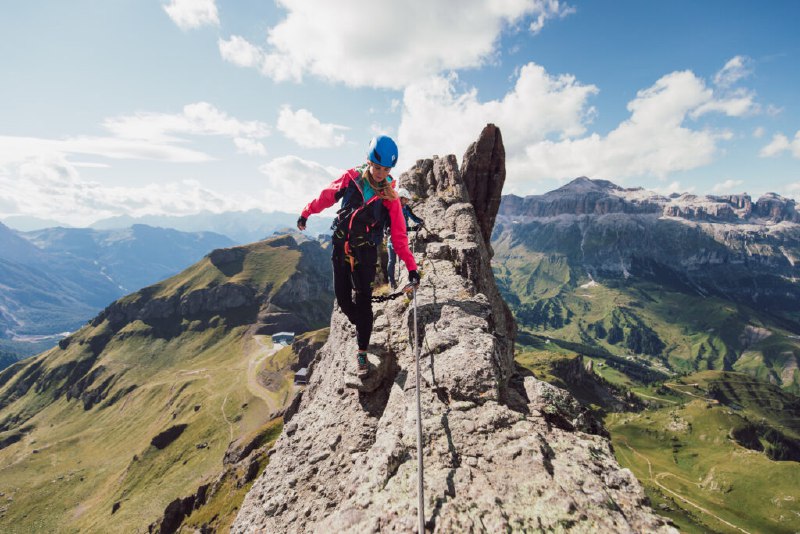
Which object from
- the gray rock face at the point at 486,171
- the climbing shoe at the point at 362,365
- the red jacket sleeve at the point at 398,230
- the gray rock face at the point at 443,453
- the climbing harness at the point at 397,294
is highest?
the gray rock face at the point at 486,171

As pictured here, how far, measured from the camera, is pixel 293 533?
9.47m

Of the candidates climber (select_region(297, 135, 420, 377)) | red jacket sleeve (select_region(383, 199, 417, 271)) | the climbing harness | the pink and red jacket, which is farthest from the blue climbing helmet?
the climbing harness

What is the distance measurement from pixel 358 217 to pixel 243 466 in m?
88.0

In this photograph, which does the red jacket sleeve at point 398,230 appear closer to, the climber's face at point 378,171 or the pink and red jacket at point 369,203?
the pink and red jacket at point 369,203

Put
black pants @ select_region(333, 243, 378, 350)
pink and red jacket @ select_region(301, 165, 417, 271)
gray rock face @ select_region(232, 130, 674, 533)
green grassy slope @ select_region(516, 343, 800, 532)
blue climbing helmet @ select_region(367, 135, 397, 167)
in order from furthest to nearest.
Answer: green grassy slope @ select_region(516, 343, 800, 532) < black pants @ select_region(333, 243, 378, 350) < pink and red jacket @ select_region(301, 165, 417, 271) < blue climbing helmet @ select_region(367, 135, 397, 167) < gray rock face @ select_region(232, 130, 674, 533)

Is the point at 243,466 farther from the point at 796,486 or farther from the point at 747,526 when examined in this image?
the point at 796,486

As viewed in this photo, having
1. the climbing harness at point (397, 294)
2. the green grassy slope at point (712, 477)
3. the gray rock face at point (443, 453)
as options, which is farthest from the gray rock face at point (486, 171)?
the green grassy slope at point (712, 477)

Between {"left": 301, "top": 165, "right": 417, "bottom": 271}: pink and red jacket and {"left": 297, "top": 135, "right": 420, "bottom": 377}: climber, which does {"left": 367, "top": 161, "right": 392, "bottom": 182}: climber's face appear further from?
{"left": 301, "top": 165, "right": 417, "bottom": 271}: pink and red jacket

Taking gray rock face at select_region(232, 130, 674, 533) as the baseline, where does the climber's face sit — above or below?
above

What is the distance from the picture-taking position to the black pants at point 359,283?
12.1 metres

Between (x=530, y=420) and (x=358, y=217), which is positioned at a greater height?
(x=358, y=217)

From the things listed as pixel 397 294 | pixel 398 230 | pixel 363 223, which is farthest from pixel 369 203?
pixel 397 294

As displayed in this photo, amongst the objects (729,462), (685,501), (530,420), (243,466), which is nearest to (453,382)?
(530,420)

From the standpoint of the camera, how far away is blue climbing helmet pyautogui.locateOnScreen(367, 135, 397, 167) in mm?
11047
